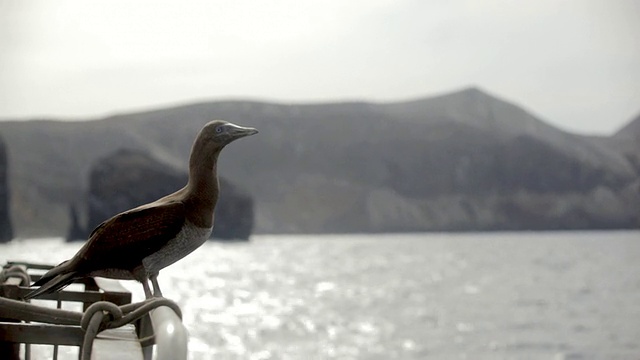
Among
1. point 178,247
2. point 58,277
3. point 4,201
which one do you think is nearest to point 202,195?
point 178,247

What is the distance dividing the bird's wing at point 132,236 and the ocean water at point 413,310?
29926 mm

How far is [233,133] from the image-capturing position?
3.91m

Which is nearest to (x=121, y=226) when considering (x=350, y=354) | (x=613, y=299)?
(x=350, y=354)

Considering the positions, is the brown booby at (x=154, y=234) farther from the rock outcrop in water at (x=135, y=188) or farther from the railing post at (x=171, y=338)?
the rock outcrop in water at (x=135, y=188)

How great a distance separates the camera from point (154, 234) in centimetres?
382

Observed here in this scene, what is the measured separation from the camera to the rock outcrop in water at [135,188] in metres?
182

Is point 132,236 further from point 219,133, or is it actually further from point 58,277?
point 219,133

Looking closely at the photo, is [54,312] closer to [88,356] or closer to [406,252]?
[88,356]

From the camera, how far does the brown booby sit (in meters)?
3.77

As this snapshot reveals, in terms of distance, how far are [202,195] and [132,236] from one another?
0.92 feet

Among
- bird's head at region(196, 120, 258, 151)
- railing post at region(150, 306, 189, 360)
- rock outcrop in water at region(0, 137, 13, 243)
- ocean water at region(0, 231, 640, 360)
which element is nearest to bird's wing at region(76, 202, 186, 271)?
bird's head at region(196, 120, 258, 151)

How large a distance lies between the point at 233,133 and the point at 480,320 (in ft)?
173

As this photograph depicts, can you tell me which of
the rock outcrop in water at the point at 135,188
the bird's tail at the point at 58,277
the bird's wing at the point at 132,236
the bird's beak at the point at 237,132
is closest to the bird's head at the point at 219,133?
the bird's beak at the point at 237,132

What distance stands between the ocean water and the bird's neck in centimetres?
2999
